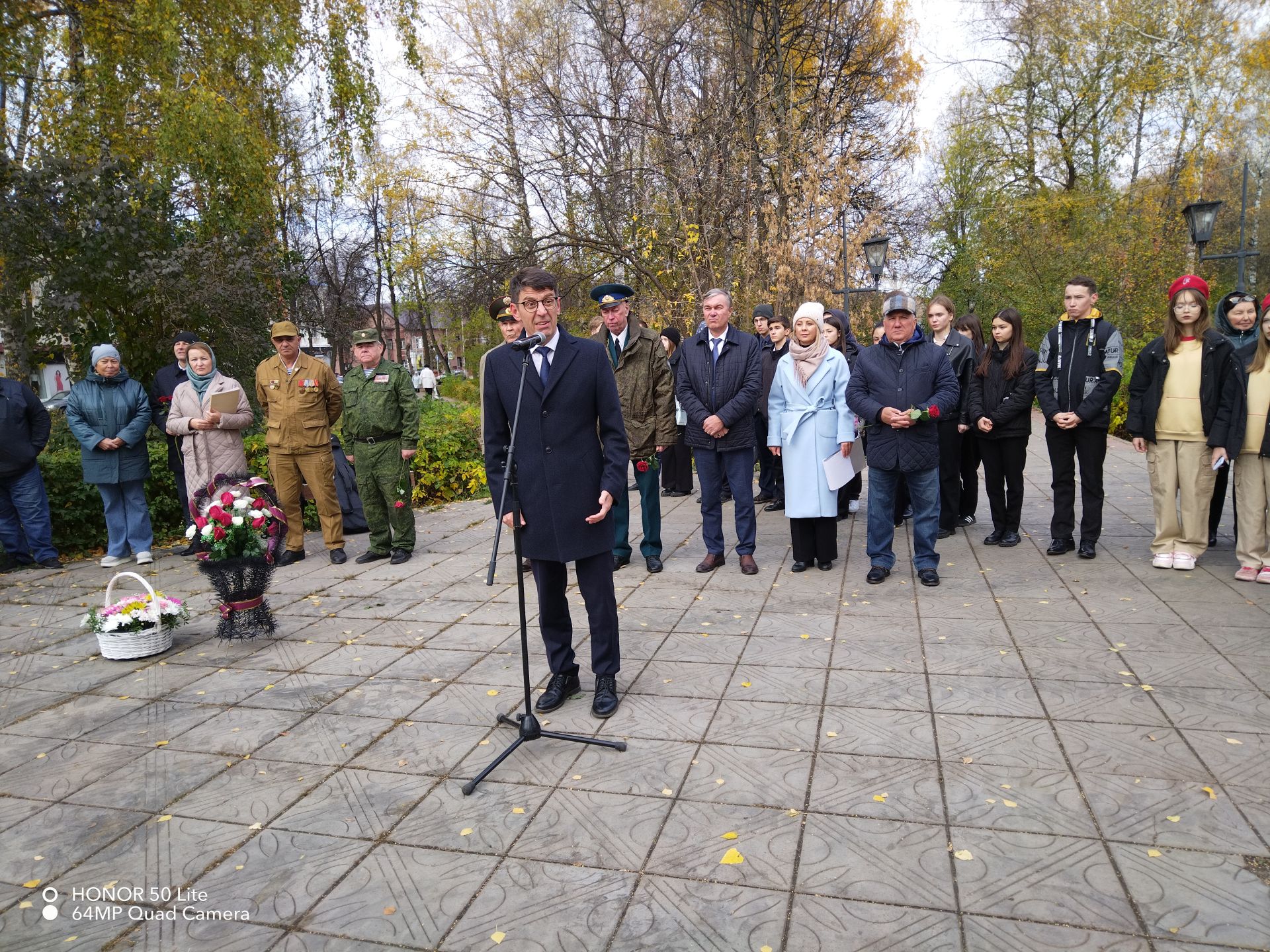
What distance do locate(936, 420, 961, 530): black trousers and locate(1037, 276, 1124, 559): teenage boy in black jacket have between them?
34.0 inches

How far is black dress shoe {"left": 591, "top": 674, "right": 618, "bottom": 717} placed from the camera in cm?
391

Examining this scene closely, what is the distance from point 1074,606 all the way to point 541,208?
13079 mm

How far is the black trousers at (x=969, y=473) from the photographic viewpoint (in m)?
7.58

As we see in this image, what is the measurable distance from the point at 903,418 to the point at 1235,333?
9.63 ft

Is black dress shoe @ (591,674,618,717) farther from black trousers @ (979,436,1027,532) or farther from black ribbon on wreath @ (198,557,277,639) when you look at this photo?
black trousers @ (979,436,1027,532)

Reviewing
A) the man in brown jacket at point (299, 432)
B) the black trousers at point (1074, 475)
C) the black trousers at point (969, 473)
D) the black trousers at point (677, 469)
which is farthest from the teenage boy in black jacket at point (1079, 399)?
the man in brown jacket at point (299, 432)

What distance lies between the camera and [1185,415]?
5883mm

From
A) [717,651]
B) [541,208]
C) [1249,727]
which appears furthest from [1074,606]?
[541,208]

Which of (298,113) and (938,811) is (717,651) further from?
(298,113)

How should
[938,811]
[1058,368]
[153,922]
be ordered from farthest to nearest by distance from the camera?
[1058,368] → [938,811] → [153,922]

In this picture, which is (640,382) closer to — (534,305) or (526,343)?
(534,305)

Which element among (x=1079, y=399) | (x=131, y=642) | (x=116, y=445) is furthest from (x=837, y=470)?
(x=116, y=445)

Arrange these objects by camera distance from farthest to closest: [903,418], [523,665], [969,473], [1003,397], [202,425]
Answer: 1. [969,473]
2. [202,425]
3. [1003,397]
4. [903,418]
5. [523,665]

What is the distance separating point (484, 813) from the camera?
310 centimetres
